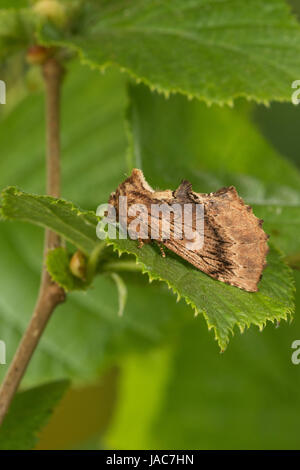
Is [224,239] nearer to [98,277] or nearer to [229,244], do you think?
[229,244]

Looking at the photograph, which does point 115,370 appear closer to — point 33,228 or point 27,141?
point 33,228

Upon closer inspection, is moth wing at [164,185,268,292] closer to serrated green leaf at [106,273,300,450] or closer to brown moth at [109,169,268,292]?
brown moth at [109,169,268,292]

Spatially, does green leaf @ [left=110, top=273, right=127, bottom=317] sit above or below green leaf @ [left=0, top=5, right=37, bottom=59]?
below

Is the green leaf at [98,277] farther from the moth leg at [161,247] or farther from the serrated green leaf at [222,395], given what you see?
the moth leg at [161,247]

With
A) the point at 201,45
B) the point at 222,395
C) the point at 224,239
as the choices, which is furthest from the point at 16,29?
the point at 222,395

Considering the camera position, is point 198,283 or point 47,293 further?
point 47,293

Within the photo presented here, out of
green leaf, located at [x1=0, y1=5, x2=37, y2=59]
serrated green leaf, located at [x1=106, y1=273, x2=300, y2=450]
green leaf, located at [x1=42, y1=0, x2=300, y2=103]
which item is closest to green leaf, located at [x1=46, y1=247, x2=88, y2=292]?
green leaf, located at [x1=42, y1=0, x2=300, y2=103]
